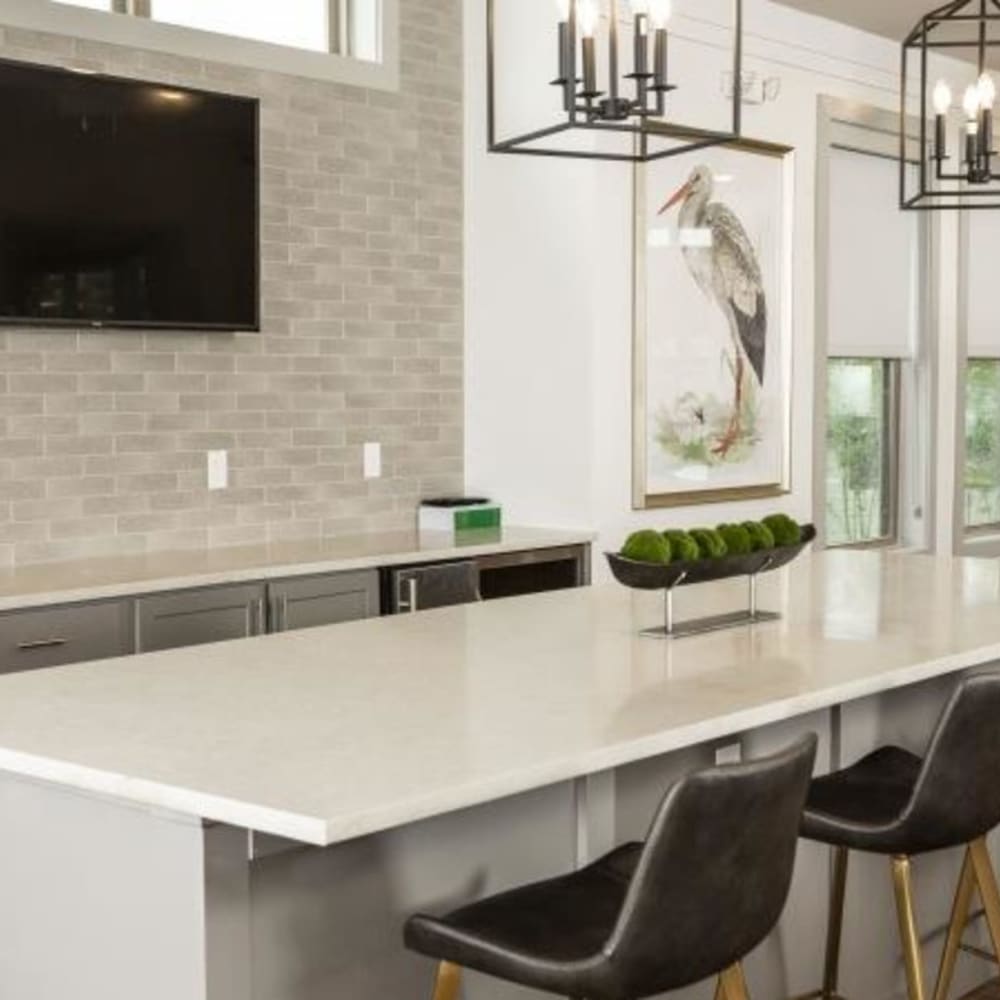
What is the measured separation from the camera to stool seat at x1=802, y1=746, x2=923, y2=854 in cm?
288

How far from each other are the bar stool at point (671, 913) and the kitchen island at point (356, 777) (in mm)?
188

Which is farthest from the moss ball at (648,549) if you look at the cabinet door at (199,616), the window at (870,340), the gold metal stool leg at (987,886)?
the window at (870,340)

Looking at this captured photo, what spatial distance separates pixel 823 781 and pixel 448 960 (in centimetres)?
113

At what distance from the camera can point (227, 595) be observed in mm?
4648

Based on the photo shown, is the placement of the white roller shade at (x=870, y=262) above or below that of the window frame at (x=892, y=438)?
above

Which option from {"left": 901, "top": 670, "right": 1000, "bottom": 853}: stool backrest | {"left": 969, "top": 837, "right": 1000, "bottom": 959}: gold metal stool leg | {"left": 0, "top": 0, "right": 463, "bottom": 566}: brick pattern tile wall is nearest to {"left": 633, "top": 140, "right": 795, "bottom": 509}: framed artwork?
{"left": 0, "top": 0, "right": 463, "bottom": 566}: brick pattern tile wall

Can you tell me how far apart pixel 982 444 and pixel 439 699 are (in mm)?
6164

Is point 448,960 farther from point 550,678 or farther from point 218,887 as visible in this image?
point 550,678

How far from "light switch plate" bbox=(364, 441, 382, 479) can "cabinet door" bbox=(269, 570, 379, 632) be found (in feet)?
2.87

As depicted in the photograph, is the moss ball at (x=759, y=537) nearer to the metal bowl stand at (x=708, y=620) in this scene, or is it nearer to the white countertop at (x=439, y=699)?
the metal bowl stand at (x=708, y=620)

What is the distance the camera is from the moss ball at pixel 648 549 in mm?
3262

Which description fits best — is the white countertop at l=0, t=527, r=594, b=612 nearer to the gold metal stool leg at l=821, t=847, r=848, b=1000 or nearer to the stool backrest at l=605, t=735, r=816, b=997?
the gold metal stool leg at l=821, t=847, r=848, b=1000

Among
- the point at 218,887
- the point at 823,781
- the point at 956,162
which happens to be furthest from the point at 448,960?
the point at 956,162

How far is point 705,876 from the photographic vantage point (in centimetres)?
218
